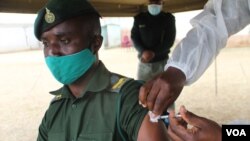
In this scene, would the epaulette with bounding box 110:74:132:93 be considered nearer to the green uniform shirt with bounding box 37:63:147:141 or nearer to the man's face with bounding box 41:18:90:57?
the green uniform shirt with bounding box 37:63:147:141

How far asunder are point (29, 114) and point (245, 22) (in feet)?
14.9

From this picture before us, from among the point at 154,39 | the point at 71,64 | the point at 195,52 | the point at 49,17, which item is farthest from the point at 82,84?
the point at 154,39

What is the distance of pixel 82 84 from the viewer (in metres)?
1.53

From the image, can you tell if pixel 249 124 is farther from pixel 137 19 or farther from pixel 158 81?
pixel 137 19

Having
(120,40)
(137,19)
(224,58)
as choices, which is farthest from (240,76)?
(120,40)

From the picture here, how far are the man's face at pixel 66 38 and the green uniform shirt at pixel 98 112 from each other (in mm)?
157

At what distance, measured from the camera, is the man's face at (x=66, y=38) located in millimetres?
1449

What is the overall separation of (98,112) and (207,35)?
603 mm

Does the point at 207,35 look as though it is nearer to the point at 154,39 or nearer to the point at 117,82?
the point at 117,82

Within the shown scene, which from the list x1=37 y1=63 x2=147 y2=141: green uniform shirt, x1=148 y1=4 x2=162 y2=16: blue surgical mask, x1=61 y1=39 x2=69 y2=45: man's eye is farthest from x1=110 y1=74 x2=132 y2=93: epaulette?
x1=148 y1=4 x2=162 y2=16: blue surgical mask

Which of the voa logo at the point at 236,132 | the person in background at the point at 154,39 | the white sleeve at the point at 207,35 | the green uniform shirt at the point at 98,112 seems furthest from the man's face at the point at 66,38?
the person in background at the point at 154,39

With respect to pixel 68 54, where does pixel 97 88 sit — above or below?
below

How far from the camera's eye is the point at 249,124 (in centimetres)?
82

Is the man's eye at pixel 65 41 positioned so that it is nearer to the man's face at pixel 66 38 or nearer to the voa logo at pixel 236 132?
the man's face at pixel 66 38
